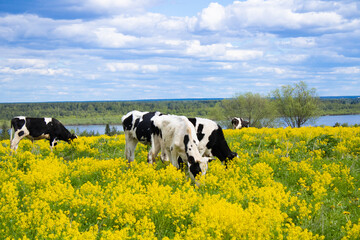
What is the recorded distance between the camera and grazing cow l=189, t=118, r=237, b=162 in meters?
12.0

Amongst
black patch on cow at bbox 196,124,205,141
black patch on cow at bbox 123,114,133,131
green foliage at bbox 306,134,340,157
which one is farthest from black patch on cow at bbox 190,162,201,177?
green foliage at bbox 306,134,340,157

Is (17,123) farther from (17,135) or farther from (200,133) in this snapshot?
(200,133)

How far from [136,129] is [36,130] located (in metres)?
7.89

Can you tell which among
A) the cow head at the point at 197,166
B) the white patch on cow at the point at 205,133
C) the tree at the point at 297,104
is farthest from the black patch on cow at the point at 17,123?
the tree at the point at 297,104

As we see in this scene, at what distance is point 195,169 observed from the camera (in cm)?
958

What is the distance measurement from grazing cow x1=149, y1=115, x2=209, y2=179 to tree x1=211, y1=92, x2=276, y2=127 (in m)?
81.2

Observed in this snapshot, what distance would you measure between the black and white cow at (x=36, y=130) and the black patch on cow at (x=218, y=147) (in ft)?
30.1

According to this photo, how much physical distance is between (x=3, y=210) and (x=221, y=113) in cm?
9682

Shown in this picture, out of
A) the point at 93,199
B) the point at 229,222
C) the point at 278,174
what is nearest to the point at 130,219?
the point at 93,199

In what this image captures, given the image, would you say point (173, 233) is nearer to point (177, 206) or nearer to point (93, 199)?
→ point (177, 206)

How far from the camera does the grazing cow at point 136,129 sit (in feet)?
42.3

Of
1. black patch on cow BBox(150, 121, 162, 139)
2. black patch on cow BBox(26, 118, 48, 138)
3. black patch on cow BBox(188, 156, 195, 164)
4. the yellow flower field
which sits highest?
black patch on cow BBox(150, 121, 162, 139)

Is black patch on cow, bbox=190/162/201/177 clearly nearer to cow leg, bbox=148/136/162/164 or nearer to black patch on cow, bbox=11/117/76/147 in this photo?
cow leg, bbox=148/136/162/164

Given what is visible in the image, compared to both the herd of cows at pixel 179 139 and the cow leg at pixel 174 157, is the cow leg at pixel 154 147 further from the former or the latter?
the cow leg at pixel 174 157
